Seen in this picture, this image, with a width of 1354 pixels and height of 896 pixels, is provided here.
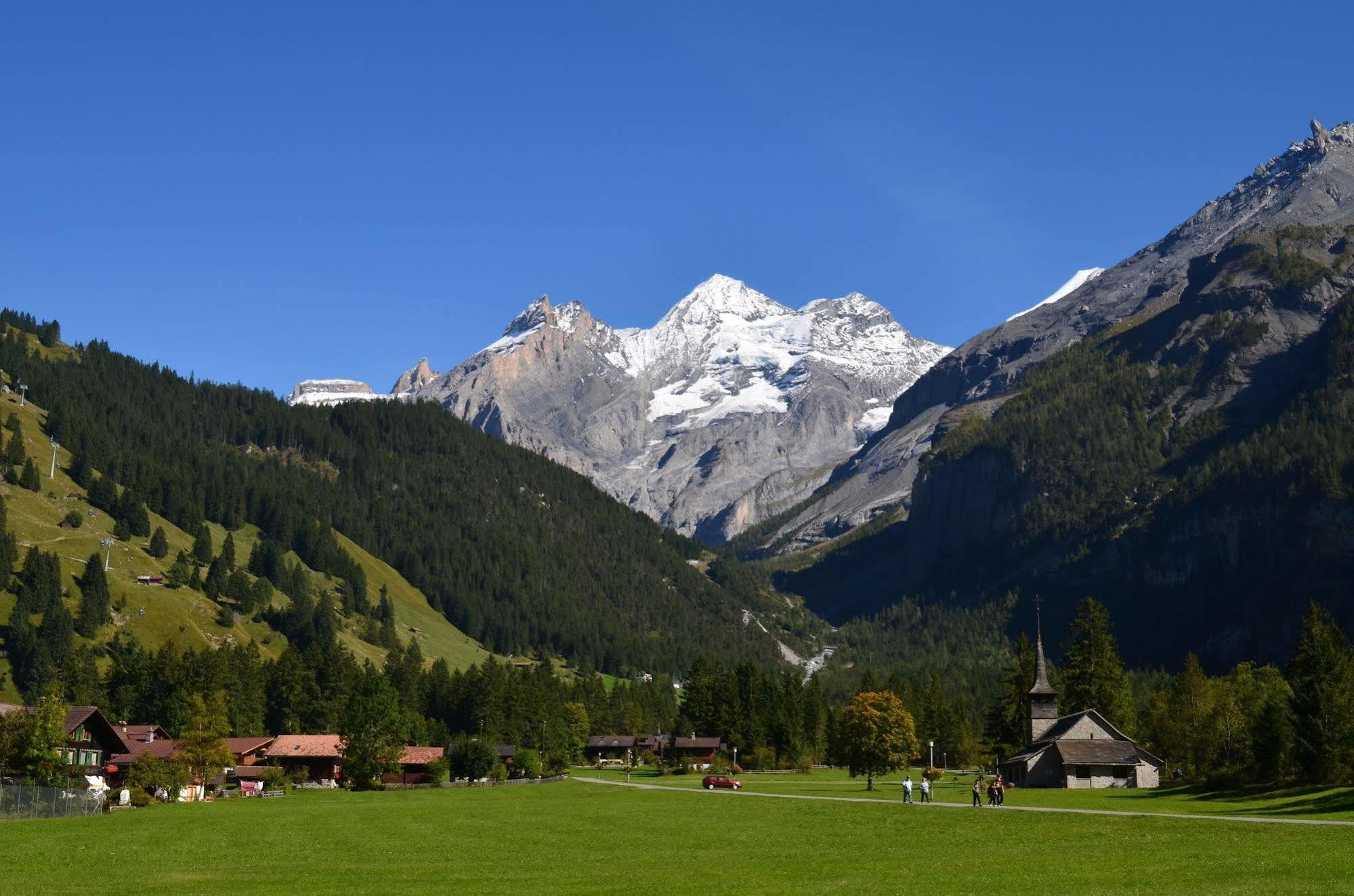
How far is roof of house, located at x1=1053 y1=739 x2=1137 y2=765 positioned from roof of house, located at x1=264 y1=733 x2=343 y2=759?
7516 cm

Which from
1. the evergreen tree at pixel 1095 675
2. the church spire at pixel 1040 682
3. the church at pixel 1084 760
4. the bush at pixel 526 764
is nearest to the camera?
the church at pixel 1084 760

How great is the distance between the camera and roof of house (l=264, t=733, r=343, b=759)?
473 ft

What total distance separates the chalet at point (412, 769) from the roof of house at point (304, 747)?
6465 mm

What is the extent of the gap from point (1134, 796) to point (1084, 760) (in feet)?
72.8

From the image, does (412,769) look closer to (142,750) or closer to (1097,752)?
(142,750)

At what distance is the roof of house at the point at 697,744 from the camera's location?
177m

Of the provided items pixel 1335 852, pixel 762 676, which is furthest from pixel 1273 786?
pixel 762 676

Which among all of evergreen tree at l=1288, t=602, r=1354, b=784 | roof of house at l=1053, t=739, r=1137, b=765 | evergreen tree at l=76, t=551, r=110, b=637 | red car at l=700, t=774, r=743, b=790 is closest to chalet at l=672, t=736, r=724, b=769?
red car at l=700, t=774, r=743, b=790

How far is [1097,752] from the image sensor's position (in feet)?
357

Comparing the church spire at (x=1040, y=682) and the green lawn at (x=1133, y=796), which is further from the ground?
the church spire at (x=1040, y=682)

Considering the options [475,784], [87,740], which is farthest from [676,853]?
[475,784]

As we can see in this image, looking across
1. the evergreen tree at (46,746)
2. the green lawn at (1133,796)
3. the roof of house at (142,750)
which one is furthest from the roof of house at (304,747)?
the evergreen tree at (46,746)

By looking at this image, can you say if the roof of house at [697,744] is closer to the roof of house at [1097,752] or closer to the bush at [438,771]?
the bush at [438,771]

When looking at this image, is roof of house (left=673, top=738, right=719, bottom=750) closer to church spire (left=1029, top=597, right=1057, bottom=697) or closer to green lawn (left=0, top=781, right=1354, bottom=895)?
church spire (left=1029, top=597, right=1057, bottom=697)
